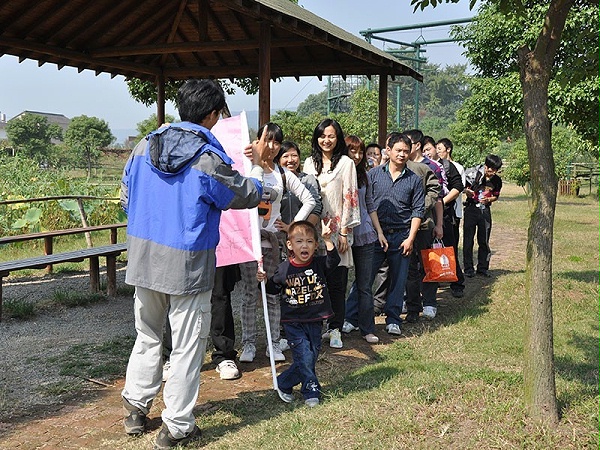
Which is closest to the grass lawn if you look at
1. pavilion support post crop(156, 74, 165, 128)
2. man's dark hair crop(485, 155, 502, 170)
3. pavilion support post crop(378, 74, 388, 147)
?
man's dark hair crop(485, 155, 502, 170)

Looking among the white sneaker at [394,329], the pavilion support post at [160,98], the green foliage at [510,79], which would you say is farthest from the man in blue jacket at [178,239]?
the green foliage at [510,79]

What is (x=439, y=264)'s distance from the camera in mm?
6777

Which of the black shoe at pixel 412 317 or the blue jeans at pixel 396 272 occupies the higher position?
the blue jeans at pixel 396 272

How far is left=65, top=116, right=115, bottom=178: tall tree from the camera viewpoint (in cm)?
6720

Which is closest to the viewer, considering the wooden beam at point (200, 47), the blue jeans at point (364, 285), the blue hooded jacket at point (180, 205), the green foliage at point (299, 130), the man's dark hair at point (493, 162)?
the blue hooded jacket at point (180, 205)

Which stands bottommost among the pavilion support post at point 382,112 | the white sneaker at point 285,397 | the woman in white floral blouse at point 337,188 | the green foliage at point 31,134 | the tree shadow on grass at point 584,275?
the tree shadow on grass at point 584,275

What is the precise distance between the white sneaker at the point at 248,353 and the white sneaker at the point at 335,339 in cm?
74

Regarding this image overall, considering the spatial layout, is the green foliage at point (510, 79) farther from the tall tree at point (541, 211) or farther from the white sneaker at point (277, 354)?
the tall tree at point (541, 211)

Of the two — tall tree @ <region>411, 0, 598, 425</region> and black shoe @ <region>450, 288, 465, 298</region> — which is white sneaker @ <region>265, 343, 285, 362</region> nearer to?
tall tree @ <region>411, 0, 598, 425</region>

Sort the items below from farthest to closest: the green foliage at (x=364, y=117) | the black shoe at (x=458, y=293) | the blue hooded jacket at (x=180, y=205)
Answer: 1. the green foliage at (x=364, y=117)
2. the black shoe at (x=458, y=293)
3. the blue hooded jacket at (x=180, y=205)

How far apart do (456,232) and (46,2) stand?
5.77 m

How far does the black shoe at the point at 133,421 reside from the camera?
3.91 metres

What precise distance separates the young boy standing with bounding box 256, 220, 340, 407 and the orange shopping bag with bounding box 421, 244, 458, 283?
244 cm

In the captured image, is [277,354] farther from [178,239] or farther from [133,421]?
[178,239]
